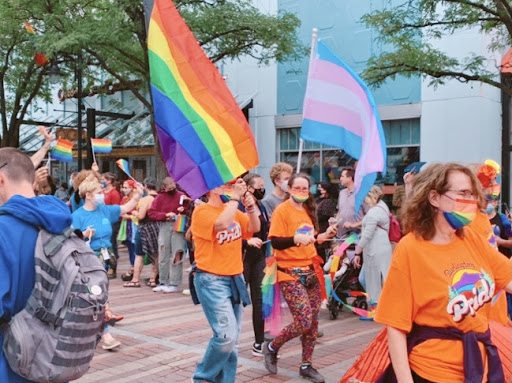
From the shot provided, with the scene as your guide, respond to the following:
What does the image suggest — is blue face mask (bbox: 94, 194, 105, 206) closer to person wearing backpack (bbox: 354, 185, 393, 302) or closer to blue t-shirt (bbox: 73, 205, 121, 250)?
blue t-shirt (bbox: 73, 205, 121, 250)

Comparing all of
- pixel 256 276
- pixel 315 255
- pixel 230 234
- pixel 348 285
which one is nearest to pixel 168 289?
pixel 348 285

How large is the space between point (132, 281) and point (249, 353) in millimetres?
Result: 4974

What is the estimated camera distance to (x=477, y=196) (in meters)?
2.75

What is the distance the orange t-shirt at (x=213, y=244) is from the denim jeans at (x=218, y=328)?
8 centimetres

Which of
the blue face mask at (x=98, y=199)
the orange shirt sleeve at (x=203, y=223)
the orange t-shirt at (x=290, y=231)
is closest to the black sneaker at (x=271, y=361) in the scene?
the orange t-shirt at (x=290, y=231)

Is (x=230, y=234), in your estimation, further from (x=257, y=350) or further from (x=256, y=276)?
(x=257, y=350)

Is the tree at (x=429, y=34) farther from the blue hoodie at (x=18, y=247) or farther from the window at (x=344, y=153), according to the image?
the blue hoodie at (x=18, y=247)

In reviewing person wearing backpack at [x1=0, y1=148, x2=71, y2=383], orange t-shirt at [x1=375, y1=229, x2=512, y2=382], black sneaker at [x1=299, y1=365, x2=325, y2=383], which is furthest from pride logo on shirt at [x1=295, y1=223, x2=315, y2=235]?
person wearing backpack at [x1=0, y1=148, x2=71, y2=383]

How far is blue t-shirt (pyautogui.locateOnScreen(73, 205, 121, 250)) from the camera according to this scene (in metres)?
6.98

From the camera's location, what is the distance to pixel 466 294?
2543mm

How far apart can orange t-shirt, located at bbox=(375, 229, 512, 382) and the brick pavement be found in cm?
306

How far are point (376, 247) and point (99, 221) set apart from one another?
3626 millimetres

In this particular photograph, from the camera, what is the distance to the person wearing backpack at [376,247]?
788 cm

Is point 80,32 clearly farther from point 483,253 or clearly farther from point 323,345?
point 483,253
